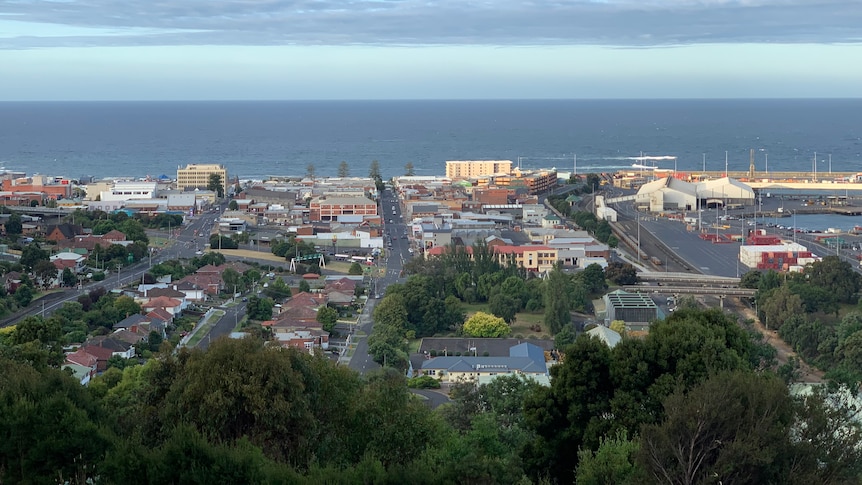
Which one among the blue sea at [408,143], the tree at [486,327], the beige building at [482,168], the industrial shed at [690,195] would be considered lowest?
the tree at [486,327]

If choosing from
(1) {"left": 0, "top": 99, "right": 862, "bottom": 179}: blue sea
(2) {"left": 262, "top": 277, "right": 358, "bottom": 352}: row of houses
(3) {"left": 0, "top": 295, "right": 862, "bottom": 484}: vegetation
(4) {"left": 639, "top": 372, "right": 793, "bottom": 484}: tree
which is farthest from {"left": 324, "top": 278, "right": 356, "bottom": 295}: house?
(1) {"left": 0, "top": 99, "right": 862, "bottom": 179}: blue sea

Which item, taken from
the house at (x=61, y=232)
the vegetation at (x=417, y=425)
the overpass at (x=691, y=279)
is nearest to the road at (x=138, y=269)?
the house at (x=61, y=232)

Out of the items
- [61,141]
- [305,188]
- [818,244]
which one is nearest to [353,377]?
[818,244]

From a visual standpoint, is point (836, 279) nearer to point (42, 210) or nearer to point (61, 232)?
point (61, 232)

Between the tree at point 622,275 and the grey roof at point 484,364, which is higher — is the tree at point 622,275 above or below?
above

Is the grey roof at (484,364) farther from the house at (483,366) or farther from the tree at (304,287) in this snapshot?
the tree at (304,287)

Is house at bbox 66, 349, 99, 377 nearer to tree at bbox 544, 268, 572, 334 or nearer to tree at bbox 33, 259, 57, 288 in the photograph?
tree at bbox 33, 259, 57, 288

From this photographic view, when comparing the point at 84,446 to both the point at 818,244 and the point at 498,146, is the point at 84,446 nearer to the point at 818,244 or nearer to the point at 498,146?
the point at 818,244

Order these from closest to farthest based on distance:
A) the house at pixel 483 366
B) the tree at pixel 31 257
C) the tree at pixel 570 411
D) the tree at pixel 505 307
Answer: the tree at pixel 570 411 < the house at pixel 483 366 < the tree at pixel 505 307 < the tree at pixel 31 257
